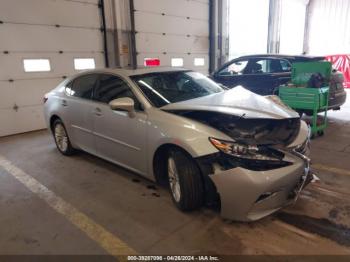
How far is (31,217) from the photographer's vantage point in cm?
266

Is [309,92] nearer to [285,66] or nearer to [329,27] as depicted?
[285,66]

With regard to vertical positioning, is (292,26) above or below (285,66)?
above

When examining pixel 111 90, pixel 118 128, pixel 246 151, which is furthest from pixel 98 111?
pixel 246 151

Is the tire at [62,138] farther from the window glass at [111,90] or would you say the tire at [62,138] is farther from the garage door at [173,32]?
the garage door at [173,32]

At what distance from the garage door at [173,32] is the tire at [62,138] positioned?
4.07 m

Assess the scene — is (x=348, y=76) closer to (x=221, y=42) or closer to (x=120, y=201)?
(x=221, y=42)

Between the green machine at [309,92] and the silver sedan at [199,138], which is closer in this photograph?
the silver sedan at [199,138]

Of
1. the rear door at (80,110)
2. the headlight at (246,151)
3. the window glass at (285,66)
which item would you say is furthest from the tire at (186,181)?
the window glass at (285,66)

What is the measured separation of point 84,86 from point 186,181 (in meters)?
2.11

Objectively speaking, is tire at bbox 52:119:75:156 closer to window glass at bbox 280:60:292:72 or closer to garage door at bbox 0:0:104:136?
garage door at bbox 0:0:104:136

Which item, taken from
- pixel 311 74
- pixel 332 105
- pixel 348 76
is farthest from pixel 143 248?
pixel 348 76

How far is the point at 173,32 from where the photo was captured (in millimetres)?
8609

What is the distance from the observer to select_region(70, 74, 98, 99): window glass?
3.56 metres

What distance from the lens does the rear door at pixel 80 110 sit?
3531mm
